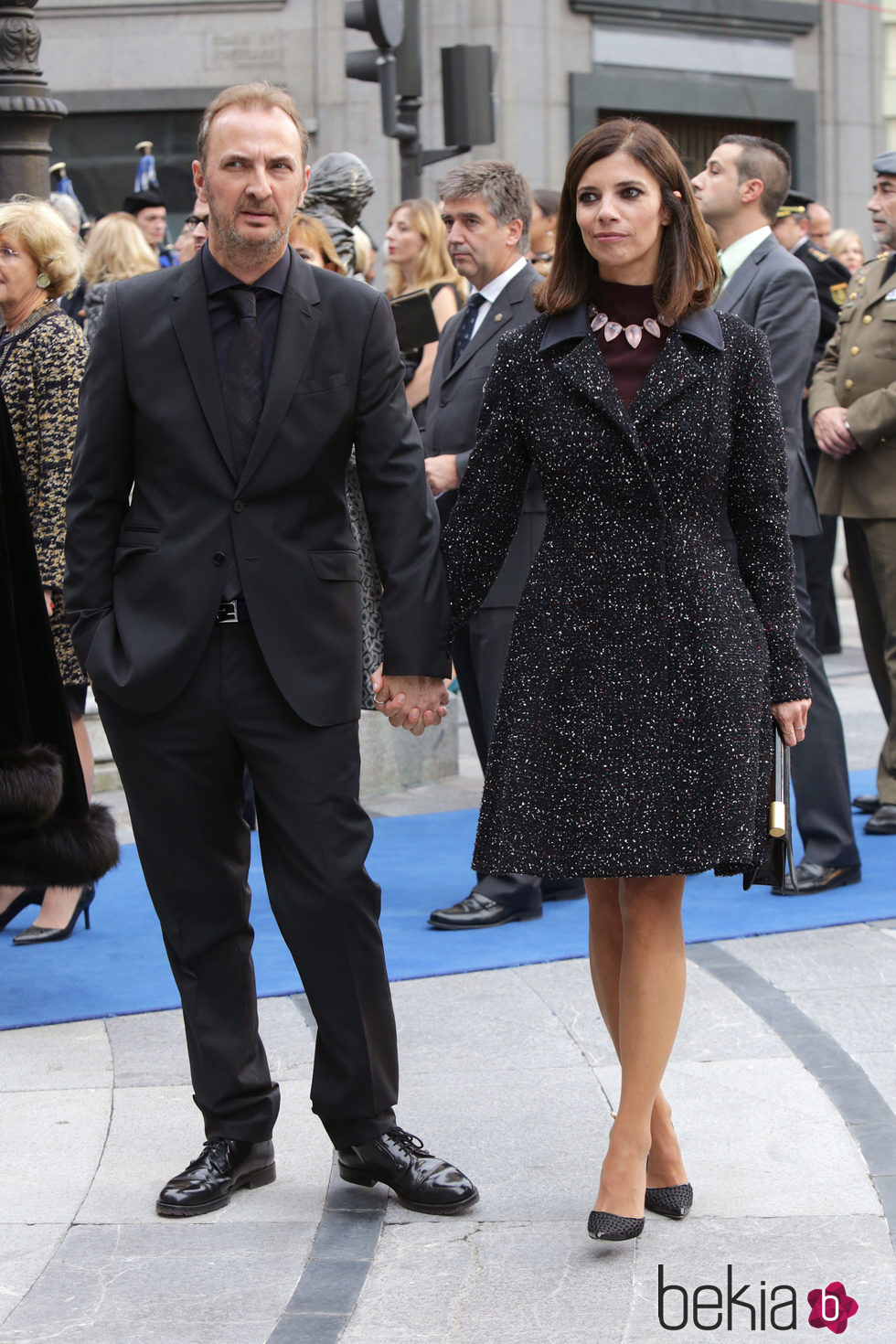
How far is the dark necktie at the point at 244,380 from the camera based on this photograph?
3.44 meters

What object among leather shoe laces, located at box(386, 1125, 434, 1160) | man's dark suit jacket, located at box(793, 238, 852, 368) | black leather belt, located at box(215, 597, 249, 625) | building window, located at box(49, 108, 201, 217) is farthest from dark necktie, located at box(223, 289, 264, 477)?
building window, located at box(49, 108, 201, 217)

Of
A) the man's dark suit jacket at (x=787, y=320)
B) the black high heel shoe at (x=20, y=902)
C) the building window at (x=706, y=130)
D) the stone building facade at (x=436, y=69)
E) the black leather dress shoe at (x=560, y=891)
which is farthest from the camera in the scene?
the building window at (x=706, y=130)

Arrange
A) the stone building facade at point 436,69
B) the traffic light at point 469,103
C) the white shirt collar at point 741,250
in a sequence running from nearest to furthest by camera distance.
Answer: the white shirt collar at point 741,250 < the traffic light at point 469,103 < the stone building facade at point 436,69

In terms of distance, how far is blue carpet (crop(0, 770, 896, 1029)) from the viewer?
5066 mm

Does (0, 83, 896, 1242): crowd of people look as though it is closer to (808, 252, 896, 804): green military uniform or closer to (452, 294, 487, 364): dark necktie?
(452, 294, 487, 364): dark necktie

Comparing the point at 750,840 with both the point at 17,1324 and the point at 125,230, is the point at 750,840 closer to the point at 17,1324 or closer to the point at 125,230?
the point at 17,1324

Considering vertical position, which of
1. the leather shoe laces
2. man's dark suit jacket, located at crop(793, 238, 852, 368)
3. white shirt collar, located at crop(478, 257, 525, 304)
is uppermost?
man's dark suit jacket, located at crop(793, 238, 852, 368)

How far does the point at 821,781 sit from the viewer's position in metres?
6.14

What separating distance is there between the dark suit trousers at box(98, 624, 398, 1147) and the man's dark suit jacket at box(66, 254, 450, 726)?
66 mm

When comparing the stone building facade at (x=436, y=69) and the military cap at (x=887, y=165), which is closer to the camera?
the military cap at (x=887, y=165)

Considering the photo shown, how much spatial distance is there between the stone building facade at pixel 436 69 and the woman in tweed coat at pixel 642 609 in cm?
1599

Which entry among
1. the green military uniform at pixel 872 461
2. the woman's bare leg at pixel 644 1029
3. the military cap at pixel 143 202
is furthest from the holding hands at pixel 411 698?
the military cap at pixel 143 202

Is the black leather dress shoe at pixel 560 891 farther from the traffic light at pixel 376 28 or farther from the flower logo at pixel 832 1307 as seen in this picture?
the traffic light at pixel 376 28

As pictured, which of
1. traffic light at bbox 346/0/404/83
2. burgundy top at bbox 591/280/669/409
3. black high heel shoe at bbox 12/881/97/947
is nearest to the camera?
burgundy top at bbox 591/280/669/409
